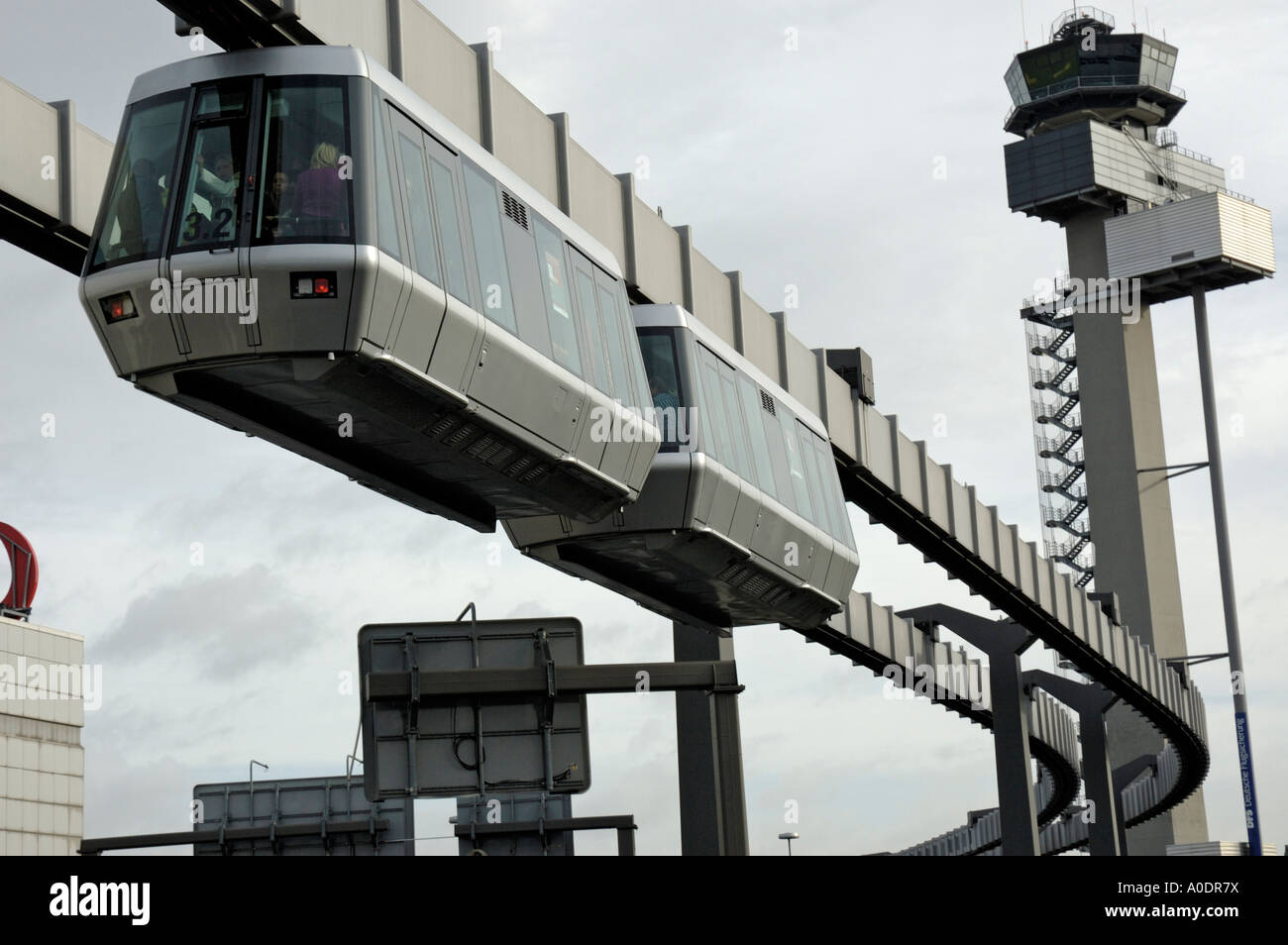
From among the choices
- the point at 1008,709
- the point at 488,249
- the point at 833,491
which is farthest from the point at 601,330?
the point at 1008,709

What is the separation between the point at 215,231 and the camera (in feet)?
41.0

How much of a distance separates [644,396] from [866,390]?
12.0 metres

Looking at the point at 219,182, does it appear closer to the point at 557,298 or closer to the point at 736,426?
the point at 557,298

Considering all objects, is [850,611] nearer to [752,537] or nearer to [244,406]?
[752,537]

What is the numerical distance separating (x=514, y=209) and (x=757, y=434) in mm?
6790

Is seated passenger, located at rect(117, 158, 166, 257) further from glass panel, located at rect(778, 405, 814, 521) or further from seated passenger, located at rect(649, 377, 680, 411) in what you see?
glass panel, located at rect(778, 405, 814, 521)

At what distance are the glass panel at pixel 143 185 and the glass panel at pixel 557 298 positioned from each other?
3.87 m

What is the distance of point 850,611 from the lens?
33.4 m

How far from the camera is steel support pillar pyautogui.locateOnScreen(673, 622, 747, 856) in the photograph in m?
19.1

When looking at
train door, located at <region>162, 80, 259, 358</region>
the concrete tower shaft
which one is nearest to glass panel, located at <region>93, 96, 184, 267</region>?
train door, located at <region>162, 80, 259, 358</region>

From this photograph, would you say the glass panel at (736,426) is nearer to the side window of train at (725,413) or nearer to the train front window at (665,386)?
the side window of train at (725,413)

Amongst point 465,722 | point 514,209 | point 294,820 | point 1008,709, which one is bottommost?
point 294,820

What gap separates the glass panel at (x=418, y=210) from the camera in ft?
43.8

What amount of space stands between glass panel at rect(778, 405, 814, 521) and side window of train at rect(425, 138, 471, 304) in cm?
931
